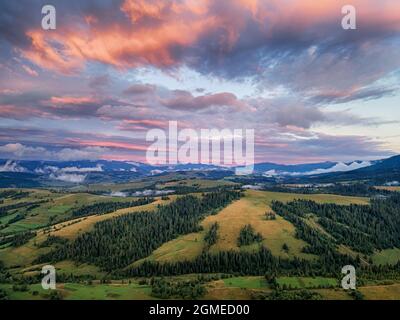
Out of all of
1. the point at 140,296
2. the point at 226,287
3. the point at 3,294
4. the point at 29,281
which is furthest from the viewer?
the point at 29,281

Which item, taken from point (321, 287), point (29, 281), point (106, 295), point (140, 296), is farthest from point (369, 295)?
point (29, 281)
